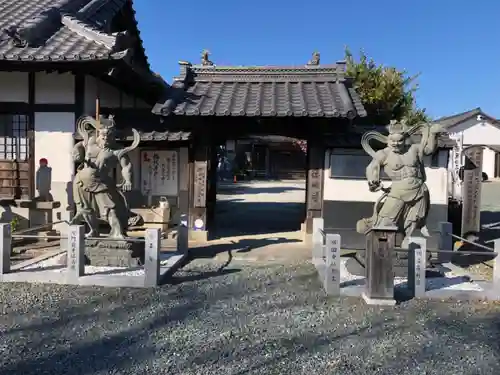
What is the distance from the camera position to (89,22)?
10891 mm

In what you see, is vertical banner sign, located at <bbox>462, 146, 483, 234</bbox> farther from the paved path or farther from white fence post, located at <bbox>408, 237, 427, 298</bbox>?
the paved path

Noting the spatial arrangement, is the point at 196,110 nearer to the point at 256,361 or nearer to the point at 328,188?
the point at 328,188

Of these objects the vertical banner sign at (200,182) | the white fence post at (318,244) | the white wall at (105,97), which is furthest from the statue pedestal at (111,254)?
the white wall at (105,97)

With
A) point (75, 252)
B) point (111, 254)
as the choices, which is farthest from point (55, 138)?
point (75, 252)

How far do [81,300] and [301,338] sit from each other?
3148mm

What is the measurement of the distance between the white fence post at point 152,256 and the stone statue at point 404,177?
364 centimetres

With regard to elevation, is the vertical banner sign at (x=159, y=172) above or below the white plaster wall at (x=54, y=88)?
below

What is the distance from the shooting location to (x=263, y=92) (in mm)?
10719

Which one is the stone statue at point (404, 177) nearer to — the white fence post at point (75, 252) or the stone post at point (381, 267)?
the stone post at point (381, 267)

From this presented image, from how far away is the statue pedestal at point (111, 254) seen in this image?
7.39m

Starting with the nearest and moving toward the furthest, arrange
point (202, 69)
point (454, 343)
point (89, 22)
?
point (454, 343) < point (89, 22) < point (202, 69)

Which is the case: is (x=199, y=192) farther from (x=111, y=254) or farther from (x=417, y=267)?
Result: (x=417, y=267)

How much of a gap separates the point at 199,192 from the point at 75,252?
3.88m

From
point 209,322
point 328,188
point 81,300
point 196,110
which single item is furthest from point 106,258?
point 328,188
